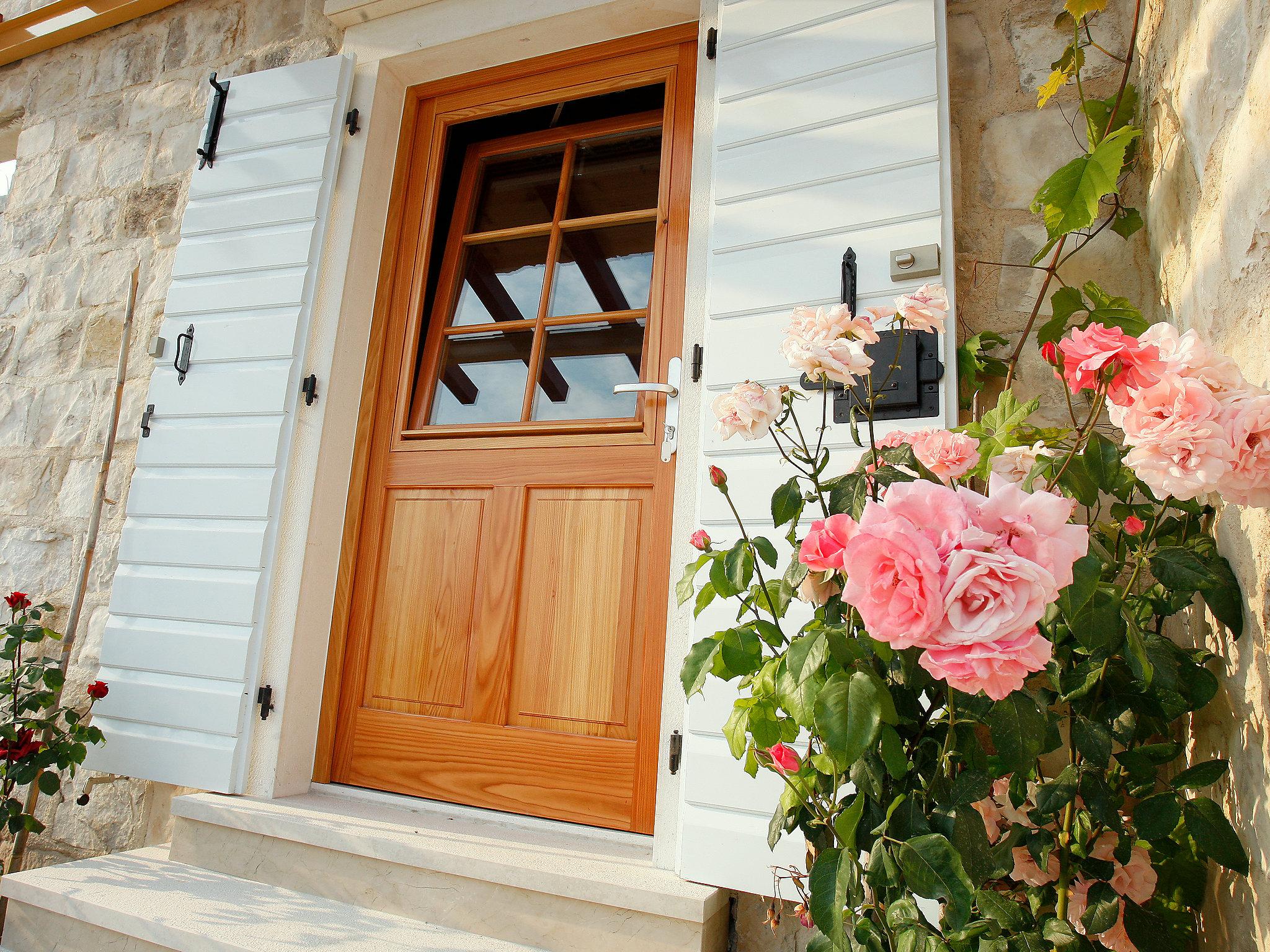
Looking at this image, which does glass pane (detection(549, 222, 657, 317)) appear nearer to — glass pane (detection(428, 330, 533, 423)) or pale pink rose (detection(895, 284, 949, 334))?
glass pane (detection(428, 330, 533, 423))

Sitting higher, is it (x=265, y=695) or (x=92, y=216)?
(x=92, y=216)

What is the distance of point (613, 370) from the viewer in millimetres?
2338

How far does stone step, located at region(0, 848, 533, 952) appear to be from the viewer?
1.61m

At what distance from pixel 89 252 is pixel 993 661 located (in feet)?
12.0

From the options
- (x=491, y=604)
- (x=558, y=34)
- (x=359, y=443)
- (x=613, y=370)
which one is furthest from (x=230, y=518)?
(x=558, y=34)

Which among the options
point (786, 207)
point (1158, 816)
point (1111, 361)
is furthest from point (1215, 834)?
point (786, 207)

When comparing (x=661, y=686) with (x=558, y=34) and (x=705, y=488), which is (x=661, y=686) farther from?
(x=558, y=34)

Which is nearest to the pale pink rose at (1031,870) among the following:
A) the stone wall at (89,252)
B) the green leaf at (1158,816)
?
the green leaf at (1158,816)

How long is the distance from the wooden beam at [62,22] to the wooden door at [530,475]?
162cm

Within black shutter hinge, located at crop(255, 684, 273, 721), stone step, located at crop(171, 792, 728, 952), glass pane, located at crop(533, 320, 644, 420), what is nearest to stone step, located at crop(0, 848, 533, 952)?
stone step, located at crop(171, 792, 728, 952)

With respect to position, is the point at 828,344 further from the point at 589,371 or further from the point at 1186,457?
the point at 589,371

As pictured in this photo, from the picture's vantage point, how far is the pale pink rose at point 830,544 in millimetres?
947

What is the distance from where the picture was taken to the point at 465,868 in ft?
5.65

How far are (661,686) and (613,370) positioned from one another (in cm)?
95
